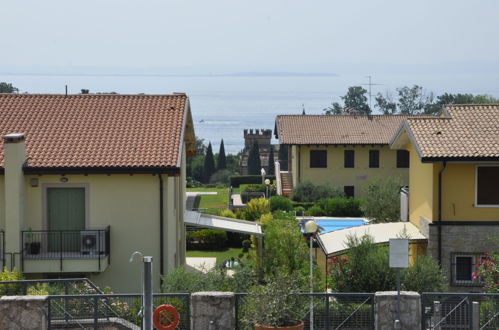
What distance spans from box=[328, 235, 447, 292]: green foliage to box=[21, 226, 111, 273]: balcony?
19.6 ft

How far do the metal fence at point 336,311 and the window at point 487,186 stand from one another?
8.74 m

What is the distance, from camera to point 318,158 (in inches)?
2354

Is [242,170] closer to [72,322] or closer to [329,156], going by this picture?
[329,156]

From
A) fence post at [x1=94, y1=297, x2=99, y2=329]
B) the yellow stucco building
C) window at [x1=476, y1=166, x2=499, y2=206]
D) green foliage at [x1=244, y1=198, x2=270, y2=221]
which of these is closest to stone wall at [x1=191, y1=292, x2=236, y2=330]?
fence post at [x1=94, y1=297, x2=99, y2=329]

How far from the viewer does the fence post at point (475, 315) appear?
56.8 ft

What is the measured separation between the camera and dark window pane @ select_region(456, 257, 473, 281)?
82.6ft

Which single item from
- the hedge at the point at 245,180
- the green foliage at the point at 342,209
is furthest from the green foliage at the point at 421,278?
the hedge at the point at 245,180

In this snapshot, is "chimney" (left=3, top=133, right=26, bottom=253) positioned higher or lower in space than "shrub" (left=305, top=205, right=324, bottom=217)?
higher

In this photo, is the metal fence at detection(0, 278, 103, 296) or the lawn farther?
the lawn

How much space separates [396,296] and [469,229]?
8582mm

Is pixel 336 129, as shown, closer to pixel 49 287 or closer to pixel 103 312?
pixel 49 287

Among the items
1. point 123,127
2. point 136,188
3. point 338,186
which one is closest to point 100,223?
point 136,188

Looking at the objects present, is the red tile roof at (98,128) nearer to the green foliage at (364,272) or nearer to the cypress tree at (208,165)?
the green foliage at (364,272)

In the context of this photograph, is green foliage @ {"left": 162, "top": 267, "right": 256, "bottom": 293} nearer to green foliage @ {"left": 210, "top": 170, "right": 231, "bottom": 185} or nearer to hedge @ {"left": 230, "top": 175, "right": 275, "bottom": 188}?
hedge @ {"left": 230, "top": 175, "right": 275, "bottom": 188}
